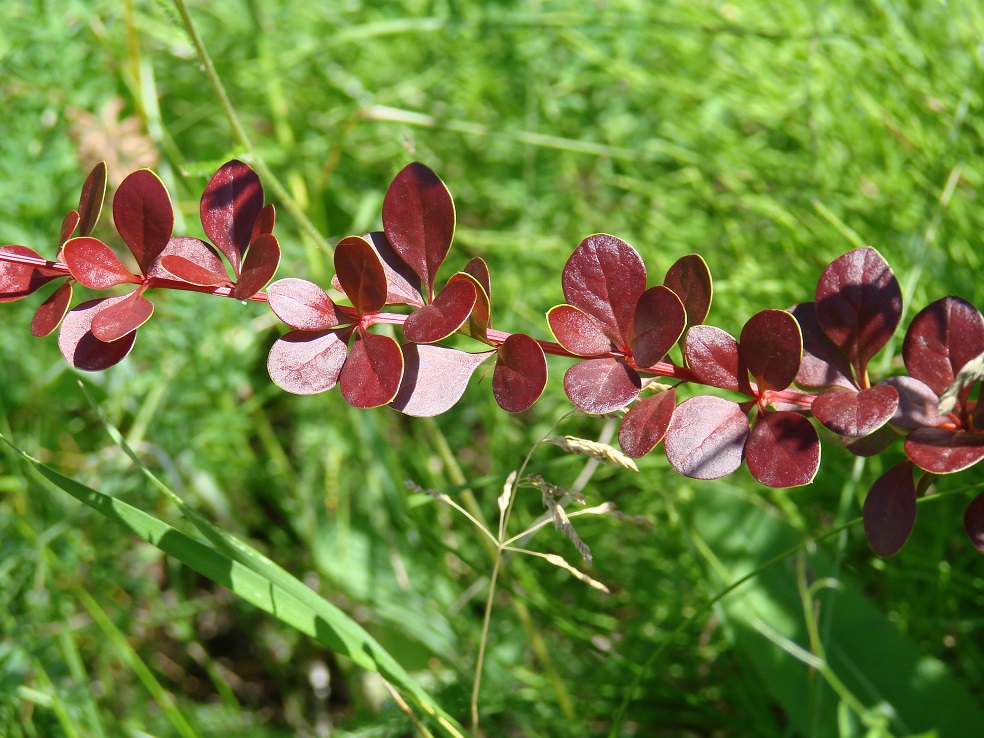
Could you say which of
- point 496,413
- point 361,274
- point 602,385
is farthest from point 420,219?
point 496,413

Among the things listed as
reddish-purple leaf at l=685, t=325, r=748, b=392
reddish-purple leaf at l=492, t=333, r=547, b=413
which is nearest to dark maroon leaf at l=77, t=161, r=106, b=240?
reddish-purple leaf at l=492, t=333, r=547, b=413

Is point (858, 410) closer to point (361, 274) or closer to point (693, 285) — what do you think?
point (693, 285)

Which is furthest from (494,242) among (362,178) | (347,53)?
(347,53)

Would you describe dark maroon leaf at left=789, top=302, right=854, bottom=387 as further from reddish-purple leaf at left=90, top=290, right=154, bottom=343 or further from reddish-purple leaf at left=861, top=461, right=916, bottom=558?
reddish-purple leaf at left=90, top=290, right=154, bottom=343

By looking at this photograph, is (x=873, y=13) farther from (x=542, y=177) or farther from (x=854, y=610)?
(x=854, y=610)

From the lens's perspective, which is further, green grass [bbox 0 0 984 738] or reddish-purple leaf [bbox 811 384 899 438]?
green grass [bbox 0 0 984 738]

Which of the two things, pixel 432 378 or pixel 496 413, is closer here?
pixel 432 378
